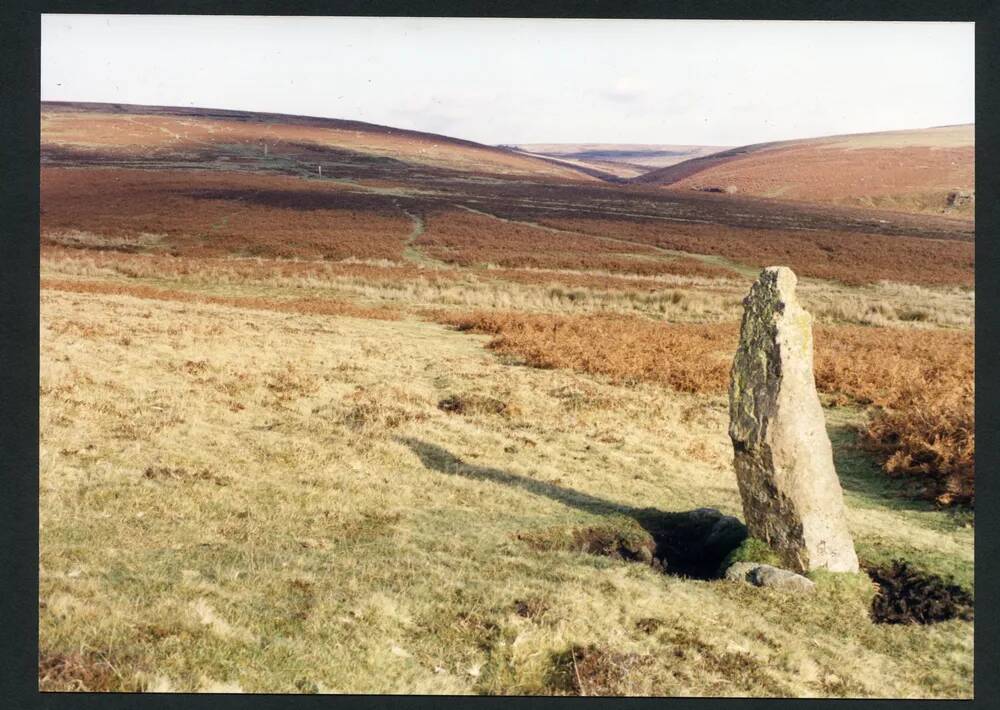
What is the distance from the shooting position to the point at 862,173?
313 ft

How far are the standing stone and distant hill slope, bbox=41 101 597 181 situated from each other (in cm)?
9435

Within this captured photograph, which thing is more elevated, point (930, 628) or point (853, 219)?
point (853, 219)

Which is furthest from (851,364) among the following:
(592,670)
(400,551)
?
(592,670)

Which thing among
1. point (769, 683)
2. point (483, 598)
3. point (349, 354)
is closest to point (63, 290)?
point (349, 354)

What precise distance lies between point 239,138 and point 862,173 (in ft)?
296

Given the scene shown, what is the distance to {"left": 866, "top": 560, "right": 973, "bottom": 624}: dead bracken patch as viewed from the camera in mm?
7828

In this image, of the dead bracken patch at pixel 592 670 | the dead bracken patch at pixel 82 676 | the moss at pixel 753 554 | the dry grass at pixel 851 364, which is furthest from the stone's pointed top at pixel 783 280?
the dead bracken patch at pixel 82 676

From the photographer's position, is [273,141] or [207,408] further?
[273,141]

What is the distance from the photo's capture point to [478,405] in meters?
15.2

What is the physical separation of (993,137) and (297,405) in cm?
1226

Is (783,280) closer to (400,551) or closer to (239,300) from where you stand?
(400,551)

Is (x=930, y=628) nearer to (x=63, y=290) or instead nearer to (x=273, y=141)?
(x=63, y=290)

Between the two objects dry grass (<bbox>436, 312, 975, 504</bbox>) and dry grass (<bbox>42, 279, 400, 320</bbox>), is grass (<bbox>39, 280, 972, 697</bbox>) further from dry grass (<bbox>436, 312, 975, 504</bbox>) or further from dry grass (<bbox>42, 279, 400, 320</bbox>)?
dry grass (<bbox>42, 279, 400, 320</bbox>)

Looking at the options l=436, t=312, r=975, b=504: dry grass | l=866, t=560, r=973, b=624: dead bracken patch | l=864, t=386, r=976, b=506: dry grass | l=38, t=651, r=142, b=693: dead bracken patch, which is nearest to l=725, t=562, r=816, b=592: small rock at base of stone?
l=866, t=560, r=973, b=624: dead bracken patch
